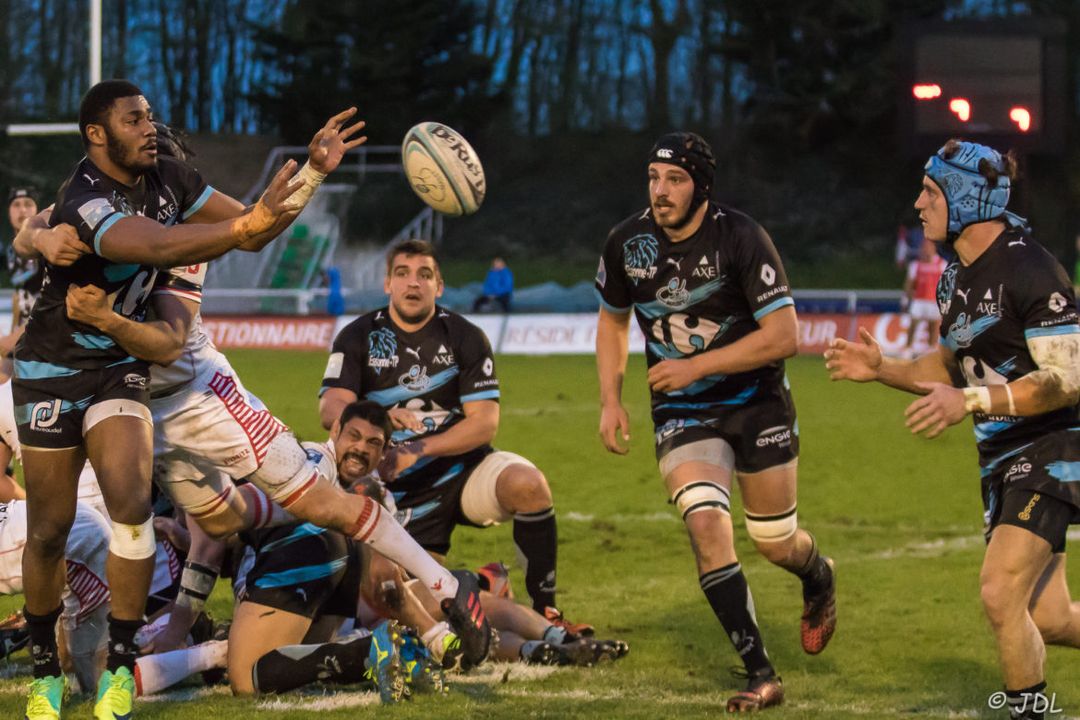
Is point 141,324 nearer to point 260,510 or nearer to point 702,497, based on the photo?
point 260,510

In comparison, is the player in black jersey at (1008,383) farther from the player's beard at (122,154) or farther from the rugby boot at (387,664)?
the player's beard at (122,154)

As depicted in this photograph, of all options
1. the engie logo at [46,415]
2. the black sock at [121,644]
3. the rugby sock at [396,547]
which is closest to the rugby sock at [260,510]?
the rugby sock at [396,547]

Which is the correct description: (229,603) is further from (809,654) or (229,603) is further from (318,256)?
(318,256)

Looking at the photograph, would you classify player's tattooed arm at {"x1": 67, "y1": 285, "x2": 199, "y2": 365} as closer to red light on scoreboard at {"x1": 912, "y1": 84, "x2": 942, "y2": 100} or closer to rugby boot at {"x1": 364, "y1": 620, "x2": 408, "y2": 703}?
rugby boot at {"x1": 364, "y1": 620, "x2": 408, "y2": 703}

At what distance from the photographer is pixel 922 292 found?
21359mm

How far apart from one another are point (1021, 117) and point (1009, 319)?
44.6 feet

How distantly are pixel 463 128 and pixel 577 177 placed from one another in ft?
13.1

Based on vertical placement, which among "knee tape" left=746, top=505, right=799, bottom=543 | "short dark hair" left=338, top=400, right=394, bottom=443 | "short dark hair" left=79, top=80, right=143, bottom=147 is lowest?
"knee tape" left=746, top=505, right=799, bottom=543

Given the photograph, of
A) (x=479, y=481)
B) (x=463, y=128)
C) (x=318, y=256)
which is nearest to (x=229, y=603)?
(x=479, y=481)

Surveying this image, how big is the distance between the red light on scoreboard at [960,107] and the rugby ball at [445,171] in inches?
443

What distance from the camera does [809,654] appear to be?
6844mm

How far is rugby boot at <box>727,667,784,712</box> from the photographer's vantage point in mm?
5727

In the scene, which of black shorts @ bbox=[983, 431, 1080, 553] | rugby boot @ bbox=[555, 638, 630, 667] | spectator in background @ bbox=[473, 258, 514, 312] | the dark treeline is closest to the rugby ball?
rugby boot @ bbox=[555, 638, 630, 667]

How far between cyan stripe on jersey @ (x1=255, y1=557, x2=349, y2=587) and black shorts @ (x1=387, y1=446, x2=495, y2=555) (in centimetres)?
133
